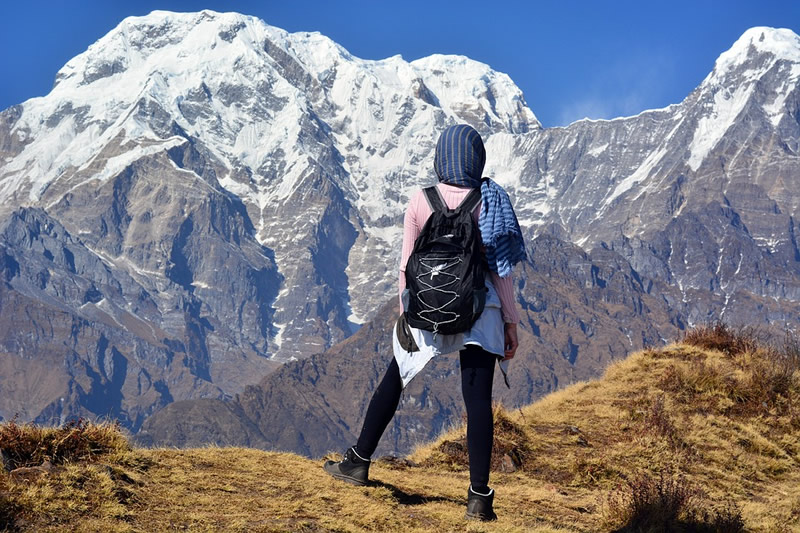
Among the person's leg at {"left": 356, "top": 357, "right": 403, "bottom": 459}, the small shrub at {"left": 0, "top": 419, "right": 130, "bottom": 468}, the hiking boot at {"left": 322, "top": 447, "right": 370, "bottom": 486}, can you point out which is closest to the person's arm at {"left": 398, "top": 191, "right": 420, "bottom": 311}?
the person's leg at {"left": 356, "top": 357, "right": 403, "bottom": 459}

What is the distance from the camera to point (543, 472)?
11336mm

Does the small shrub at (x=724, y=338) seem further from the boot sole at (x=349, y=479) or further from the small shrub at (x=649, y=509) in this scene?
the boot sole at (x=349, y=479)

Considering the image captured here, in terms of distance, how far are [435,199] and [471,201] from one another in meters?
0.33

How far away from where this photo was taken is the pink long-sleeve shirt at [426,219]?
25.9 feet

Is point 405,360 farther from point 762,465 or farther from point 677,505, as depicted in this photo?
point 762,465

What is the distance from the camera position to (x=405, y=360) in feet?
26.5

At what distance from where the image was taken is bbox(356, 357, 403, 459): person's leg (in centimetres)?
829

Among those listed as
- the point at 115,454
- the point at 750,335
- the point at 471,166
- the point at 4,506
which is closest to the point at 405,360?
the point at 471,166

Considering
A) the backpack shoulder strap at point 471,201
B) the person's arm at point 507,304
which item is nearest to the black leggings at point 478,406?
the person's arm at point 507,304

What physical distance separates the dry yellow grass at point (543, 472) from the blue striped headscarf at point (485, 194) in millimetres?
2305

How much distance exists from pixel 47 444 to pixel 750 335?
13046mm

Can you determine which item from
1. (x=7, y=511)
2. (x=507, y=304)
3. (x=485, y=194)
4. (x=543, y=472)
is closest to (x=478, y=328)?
(x=507, y=304)

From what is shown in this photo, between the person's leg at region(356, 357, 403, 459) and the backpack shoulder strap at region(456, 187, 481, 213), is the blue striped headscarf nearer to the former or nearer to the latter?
the backpack shoulder strap at region(456, 187, 481, 213)

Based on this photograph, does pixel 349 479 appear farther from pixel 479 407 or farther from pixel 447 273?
pixel 447 273
